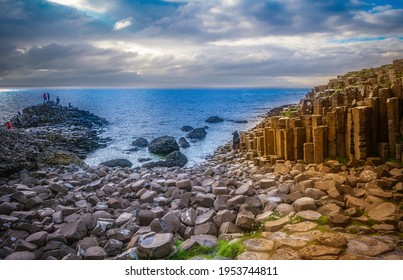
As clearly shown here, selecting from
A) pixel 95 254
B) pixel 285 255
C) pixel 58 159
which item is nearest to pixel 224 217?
pixel 285 255

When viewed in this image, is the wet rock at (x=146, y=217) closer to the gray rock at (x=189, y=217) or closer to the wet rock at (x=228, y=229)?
the gray rock at (x=189, y=217)

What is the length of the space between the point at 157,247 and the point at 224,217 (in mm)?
998

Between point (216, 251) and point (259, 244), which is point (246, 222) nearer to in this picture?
point (259, 244)

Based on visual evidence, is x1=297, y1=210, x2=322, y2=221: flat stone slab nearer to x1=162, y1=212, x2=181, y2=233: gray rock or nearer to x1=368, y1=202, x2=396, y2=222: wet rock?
x1=368, y1=202, x2=396, y2=222: wet rock

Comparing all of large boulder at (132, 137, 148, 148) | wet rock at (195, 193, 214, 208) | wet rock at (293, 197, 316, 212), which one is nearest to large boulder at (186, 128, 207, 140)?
large boulder at (132, 137, 148, 148)

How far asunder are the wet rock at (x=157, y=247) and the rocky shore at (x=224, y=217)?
0.03 feet

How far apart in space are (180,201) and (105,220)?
1.10m

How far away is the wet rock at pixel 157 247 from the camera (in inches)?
133

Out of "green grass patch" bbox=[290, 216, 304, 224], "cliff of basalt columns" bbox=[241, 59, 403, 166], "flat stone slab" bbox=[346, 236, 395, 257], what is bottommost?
"flat stone slab" bbox=[346, 236, 395, 257]

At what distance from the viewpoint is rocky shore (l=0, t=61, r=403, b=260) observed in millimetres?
3422

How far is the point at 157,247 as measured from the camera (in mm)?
3381

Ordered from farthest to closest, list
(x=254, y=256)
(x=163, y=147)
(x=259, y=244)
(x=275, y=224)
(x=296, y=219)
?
(x=163, y=147), (x=296, y=219), (x=275, y=224), (x=259, y=244), (x=254, y=256)

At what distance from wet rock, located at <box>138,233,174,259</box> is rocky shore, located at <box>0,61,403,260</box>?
1 centimetres
